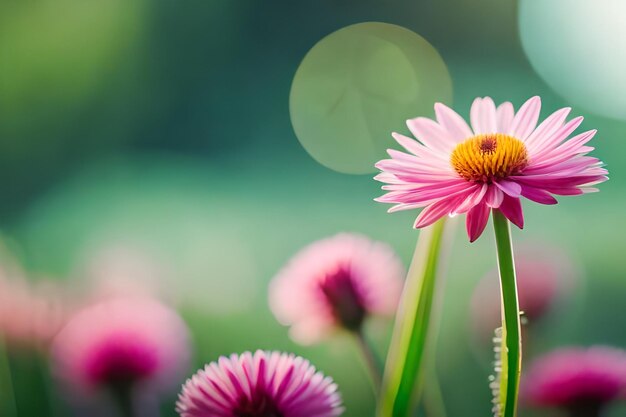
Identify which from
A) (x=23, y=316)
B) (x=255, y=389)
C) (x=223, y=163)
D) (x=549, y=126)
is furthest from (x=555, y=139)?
(x=223, y=163)

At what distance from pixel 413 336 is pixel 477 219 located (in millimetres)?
43

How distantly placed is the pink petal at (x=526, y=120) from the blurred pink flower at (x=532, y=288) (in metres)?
0.12

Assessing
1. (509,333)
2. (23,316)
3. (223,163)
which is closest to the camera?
(509,333)

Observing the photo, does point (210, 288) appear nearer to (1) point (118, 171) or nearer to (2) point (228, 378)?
(1) point (118, 171)

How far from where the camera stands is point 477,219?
0.21 m

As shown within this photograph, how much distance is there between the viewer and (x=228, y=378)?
199 millimetres

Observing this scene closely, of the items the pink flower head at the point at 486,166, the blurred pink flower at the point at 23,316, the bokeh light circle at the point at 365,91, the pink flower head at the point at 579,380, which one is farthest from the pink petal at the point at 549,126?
the bokeh light circle at the point at 365,91

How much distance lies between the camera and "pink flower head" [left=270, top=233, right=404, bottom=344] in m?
0.29

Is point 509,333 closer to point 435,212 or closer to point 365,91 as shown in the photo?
point 435,212

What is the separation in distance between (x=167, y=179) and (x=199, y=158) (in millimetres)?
55

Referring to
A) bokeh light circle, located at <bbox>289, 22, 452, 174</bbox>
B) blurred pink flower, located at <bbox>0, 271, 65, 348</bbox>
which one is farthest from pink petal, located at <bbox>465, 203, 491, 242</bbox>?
bokeh light circle, located at <bbox>289, 22, 452, 174</bbox>

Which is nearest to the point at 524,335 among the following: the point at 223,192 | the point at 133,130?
the point at 223,192

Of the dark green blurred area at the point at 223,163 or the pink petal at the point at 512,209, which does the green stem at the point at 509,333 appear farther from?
the dark green blurred area at the point at 223,163

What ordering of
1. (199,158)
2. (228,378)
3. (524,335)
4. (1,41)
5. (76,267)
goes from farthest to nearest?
(199,158) < (1,41) < (76,267) < (524,335) < (228,378)
